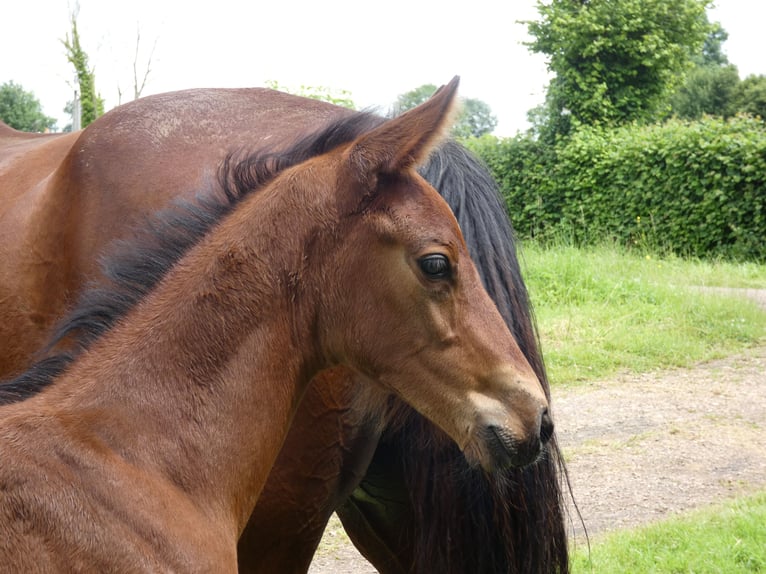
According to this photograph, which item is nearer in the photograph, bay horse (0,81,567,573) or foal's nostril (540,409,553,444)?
foal's nostril (540,409,553,444)

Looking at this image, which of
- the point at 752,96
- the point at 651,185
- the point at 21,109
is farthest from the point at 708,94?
the point at 21,109

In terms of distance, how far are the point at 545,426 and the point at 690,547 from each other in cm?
253

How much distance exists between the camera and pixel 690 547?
435 cm

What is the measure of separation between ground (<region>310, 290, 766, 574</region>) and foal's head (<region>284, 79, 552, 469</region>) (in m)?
2.64

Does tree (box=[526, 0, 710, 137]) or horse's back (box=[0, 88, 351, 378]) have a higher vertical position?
tree (box=[526, 0, 710, 137])

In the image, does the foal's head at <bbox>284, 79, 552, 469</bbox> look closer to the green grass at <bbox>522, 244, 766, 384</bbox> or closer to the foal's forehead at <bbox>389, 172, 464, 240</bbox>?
the foal's forehead at <bbox>389, 172, 464, 240</bbox>

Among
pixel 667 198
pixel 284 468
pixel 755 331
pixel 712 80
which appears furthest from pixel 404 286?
pixel 712 80

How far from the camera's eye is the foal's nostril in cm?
225

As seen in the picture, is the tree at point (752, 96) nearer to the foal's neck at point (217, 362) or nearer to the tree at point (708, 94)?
the tree at point (708, 94)

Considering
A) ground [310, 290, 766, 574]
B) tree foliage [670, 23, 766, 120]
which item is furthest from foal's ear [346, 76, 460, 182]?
tree foliage [670, 23, 766, 120]

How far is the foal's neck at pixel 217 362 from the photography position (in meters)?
2.13

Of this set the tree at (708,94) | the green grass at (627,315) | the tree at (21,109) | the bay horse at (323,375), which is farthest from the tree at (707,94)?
the bay horse at (323,375)

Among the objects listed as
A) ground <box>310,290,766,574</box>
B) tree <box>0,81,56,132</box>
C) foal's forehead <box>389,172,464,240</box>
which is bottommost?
ground <box>310,290,766,574</box>

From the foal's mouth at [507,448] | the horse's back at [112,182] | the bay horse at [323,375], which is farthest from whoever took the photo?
the horse's back at [112,182]
